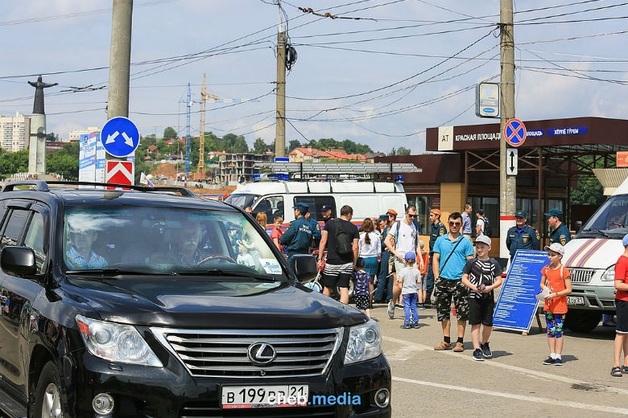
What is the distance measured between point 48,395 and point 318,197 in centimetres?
1951

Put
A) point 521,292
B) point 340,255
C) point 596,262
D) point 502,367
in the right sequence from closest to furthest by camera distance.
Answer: point 502,367 → point 596,262 → point 521,292 → point 340,255

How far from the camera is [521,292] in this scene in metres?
15.7

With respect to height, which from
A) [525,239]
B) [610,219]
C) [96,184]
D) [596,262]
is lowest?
[596,262]

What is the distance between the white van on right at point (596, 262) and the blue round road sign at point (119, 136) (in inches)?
264

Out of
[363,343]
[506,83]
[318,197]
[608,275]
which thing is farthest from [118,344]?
[318,197]

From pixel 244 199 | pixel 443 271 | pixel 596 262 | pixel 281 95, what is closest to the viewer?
pixel 443 271

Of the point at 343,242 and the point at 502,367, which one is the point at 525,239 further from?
the point at 502,367

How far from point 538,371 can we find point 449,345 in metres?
1.72

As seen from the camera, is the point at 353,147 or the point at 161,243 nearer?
the point at 161,243

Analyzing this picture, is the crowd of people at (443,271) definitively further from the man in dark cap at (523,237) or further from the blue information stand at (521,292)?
the blue information stand at (521,292)

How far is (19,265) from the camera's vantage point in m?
6.36

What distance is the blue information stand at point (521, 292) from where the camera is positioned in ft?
50.7

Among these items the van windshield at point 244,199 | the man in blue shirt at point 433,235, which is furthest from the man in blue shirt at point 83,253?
the van windshield at point 244,199

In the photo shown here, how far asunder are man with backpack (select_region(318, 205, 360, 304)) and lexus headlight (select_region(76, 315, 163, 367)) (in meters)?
10.7
